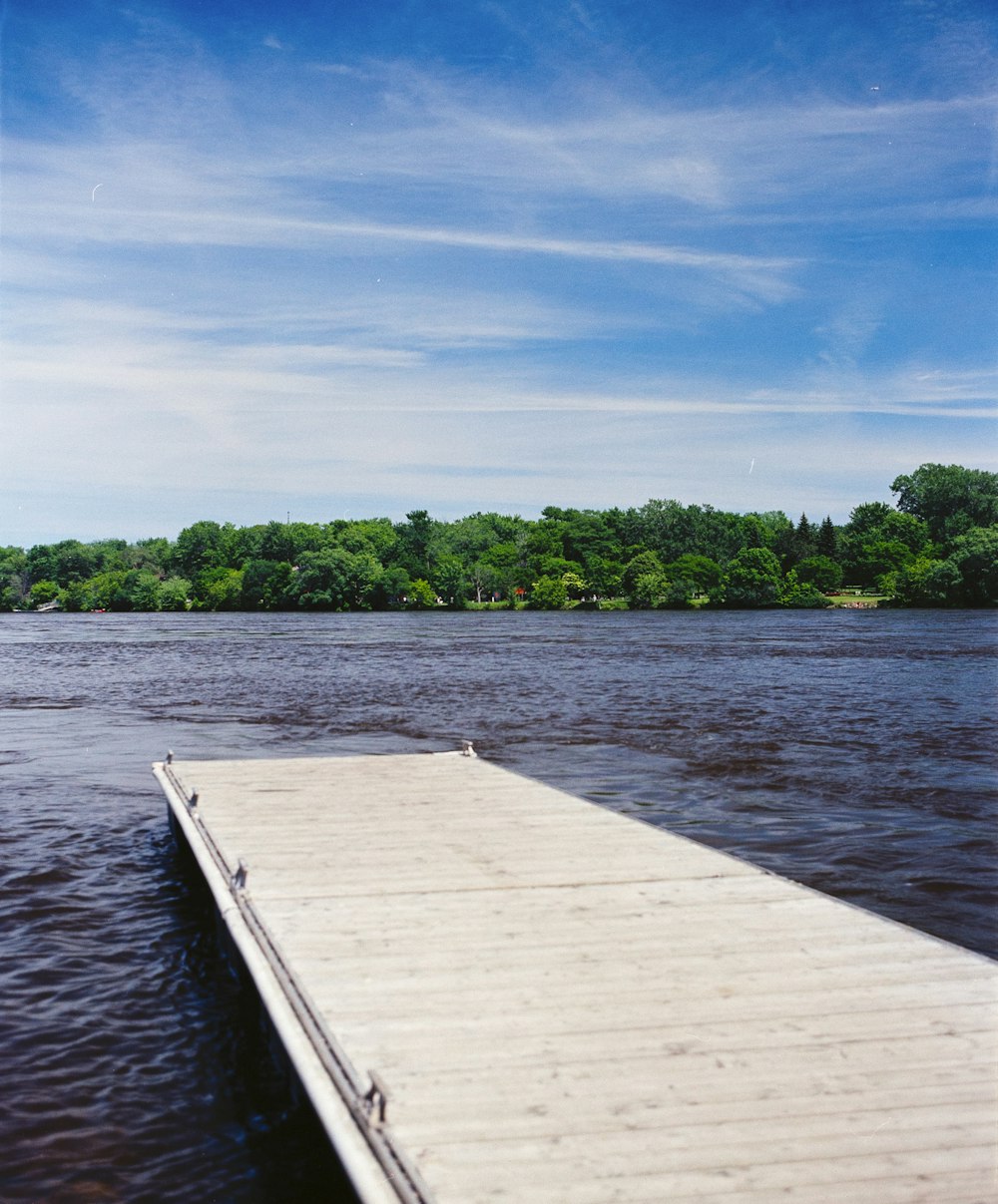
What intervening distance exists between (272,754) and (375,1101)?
14.6 m

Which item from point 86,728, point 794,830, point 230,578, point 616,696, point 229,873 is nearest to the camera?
point 229,873

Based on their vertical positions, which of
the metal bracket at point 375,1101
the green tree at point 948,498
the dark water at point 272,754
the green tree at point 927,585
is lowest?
the dark water at point 272,754

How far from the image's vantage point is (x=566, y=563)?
135750mm

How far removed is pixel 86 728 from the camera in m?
21.1

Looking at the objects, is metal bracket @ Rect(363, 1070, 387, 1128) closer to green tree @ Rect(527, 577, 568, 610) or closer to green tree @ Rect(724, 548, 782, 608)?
green tree @ Rect(724, 548, 782, 608)

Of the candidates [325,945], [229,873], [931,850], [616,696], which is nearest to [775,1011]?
[325,945]

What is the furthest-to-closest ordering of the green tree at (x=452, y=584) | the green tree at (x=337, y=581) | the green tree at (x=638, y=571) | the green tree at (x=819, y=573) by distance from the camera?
the green tree at (x=819, y=573) < the green tree at (x=452, y=584) < the green tree at (x=638, y=571) < the green tree at (x=337, y=581)

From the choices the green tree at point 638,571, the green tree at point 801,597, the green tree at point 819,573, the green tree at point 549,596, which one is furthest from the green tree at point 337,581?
the green tree at point 819,573

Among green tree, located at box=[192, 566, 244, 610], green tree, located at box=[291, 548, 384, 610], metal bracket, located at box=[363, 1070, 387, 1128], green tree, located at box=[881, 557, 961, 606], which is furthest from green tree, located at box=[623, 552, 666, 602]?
metal bracket, located at box=[363, 1070, 387, 1128]

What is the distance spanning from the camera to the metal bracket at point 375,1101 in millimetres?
4043

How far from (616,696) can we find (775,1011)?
72.8ft

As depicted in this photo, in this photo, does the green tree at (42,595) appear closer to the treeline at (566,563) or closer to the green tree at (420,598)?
the treeline at (566,563)

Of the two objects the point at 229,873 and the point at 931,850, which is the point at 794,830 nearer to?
the point at 931,850

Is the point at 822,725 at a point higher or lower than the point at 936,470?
lower
